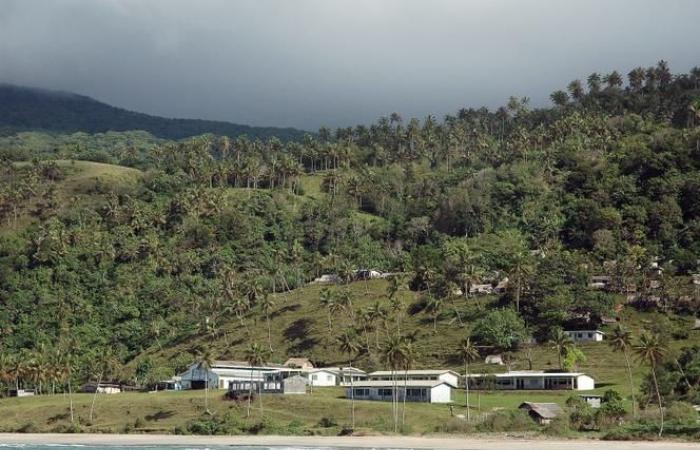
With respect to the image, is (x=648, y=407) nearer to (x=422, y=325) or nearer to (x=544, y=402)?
(x=544, y=402)

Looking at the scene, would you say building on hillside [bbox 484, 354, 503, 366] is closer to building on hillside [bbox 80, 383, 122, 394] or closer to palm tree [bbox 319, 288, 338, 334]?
palm tree [bbox 319, 288, 338, 334]

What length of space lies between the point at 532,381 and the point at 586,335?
22476mm

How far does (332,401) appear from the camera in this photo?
124500 mm

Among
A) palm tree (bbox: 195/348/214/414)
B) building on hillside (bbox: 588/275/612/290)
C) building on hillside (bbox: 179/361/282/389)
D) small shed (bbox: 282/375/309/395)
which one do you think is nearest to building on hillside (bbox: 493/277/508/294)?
building on hillside (bbox: 588/275/612/290)

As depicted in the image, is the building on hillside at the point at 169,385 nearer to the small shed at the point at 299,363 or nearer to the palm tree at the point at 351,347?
the small shed at the point at 299,363

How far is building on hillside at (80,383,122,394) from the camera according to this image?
154 m

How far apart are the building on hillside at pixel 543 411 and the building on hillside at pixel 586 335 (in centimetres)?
4118

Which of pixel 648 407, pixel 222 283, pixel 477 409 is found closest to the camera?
pixel 648 407

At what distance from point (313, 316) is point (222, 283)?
24.7m

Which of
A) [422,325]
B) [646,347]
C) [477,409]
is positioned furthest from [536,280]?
[646,347]

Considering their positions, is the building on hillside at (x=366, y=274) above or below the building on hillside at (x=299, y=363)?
above

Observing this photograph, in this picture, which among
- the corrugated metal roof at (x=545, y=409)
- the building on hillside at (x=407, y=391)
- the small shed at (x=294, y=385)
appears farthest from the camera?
the small shed at (x=294, y=385)

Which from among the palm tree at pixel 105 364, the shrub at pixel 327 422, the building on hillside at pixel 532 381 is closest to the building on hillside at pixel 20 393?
the palm tree at pixel 105 364

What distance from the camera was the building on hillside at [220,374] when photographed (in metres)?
147
